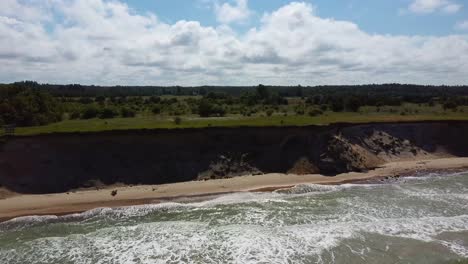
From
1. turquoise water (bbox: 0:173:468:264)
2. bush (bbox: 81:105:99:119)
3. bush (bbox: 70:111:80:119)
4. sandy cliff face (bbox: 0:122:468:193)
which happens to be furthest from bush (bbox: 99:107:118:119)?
turquoise water (bbox: 0:173:468:264)

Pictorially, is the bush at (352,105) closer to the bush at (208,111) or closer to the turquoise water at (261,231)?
the bush at (208,111)


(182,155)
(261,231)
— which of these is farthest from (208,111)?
(261,231)

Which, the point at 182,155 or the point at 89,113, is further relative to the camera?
the point at 89,113

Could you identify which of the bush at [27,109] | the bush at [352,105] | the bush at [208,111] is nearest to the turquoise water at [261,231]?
the bush at [27,109]

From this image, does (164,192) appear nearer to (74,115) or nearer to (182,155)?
(182,155)


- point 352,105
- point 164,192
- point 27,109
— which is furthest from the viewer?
point 352,105

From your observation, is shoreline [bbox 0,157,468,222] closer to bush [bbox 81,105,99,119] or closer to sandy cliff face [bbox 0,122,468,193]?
sandy cliff face [bbox 0,122,468,193]

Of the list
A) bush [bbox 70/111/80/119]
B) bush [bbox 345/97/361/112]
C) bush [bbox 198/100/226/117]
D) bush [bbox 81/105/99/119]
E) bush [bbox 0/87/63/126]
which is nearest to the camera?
bush [bbox 0/87/63/126]

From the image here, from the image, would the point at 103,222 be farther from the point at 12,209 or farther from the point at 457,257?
the point at 457,257
